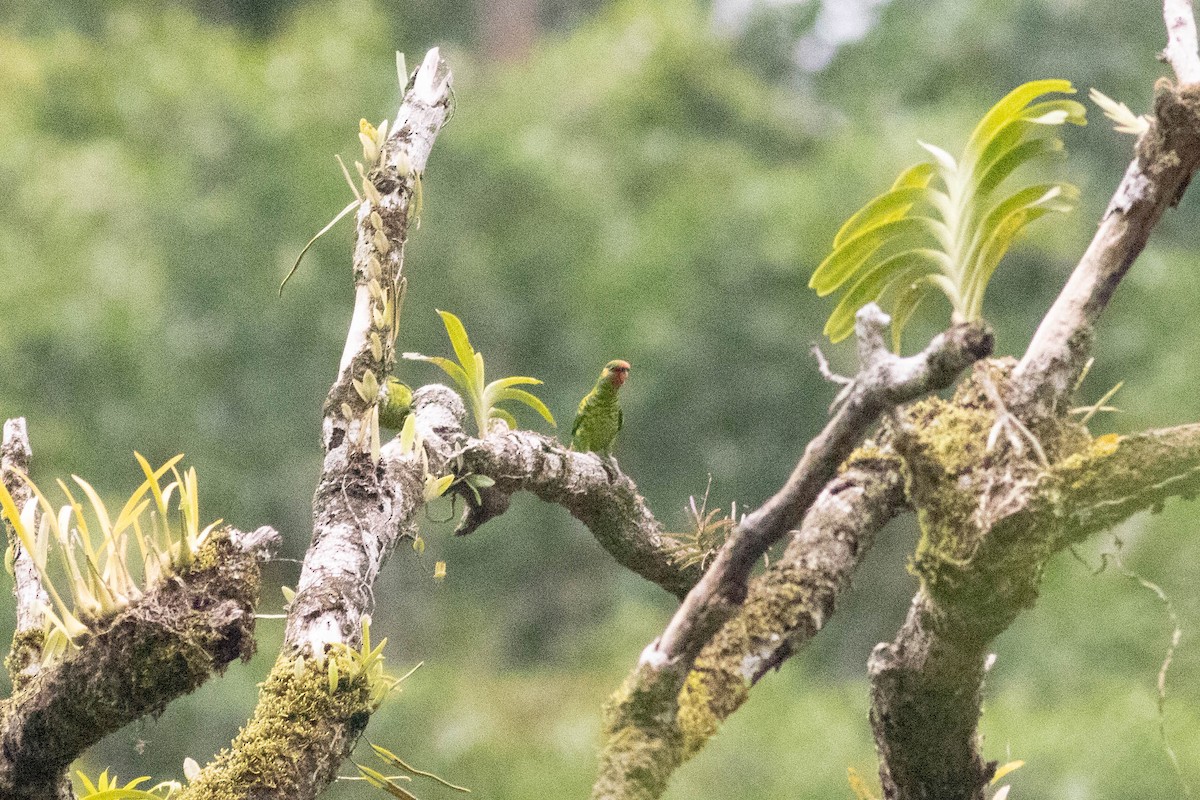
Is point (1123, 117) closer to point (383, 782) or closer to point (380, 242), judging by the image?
point (380, 242)

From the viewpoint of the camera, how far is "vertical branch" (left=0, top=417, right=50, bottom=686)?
1.58m

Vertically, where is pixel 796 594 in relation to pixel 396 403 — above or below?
below

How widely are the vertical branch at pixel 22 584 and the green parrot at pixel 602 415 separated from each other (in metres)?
1.21

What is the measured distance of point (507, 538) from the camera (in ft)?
24.7

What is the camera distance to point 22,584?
5.46 ft

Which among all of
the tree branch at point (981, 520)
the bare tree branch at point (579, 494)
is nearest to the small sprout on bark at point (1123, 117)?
the tree branch at point (981, 520)

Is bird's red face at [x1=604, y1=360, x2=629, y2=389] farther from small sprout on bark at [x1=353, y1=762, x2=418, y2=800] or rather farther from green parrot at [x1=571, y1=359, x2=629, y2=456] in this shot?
small sprout on bark at [x1=353, y1=762, x2=418, y2=800]

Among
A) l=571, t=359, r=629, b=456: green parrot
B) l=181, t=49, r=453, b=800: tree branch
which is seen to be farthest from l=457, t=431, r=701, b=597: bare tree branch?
l=571, t=359, r=629, b=456: green parrot

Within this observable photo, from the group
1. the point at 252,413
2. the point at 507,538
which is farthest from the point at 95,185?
the point at 507,538

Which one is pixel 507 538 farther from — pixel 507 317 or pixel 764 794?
pixel 764 794

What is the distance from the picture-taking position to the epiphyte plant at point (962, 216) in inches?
60.6

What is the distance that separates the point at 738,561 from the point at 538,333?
644cm

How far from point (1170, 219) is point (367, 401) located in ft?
26.3

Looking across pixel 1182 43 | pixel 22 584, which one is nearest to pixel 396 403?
pixel 22 584
